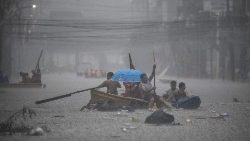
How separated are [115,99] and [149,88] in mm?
1433

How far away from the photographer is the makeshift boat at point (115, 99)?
705 inches

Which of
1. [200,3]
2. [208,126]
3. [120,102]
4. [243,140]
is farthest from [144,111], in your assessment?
[200,3]

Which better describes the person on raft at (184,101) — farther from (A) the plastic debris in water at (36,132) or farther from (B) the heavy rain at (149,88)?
(A) the plastic debris in water at (36,132)

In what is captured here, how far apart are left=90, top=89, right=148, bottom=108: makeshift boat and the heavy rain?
4 cm

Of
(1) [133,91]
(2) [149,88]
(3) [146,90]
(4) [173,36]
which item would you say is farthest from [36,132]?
(4) [173,36]

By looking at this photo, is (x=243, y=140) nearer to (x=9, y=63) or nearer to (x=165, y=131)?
(x=165, y=131)

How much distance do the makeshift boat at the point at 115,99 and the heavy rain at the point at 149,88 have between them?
0.12 feet

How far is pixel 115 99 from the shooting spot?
717 inches

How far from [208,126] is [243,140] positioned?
2477 millimetres

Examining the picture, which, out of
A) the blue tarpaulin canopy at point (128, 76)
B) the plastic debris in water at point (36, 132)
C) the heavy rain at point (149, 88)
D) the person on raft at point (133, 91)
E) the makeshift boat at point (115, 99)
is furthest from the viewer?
the blue tarpaulin canopy at point (128, 76)

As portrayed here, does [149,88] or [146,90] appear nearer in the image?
[146,90]

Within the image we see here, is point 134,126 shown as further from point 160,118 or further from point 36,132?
point 36,132

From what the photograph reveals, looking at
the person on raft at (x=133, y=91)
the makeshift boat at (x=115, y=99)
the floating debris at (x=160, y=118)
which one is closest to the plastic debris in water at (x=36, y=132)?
the floating debris at (x=160, y=118)

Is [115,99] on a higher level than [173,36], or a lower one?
lower
